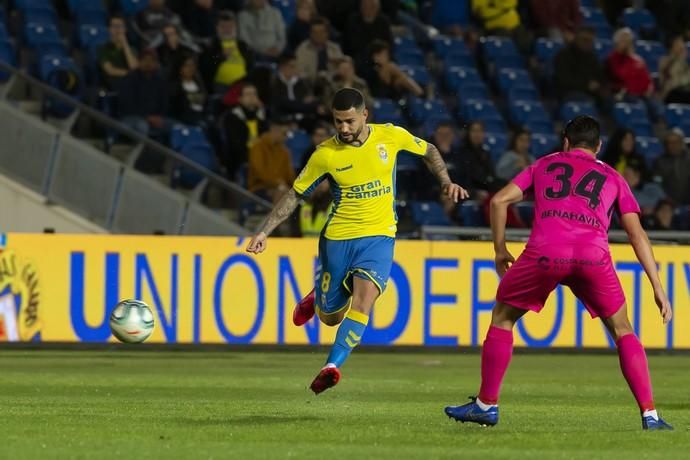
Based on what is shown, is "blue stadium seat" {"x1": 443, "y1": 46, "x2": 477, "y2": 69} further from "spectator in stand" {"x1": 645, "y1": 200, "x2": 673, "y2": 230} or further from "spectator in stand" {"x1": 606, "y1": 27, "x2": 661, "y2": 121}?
A: "spectator in stand" {"x1": 645, "y1": 200, "x2": 673, "y2": 230}

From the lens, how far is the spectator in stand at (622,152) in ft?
79.2

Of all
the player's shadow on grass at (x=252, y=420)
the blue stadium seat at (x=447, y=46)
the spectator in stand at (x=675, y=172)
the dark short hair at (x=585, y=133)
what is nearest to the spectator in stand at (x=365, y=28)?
the blue stadium seat at (x=447, y=46)

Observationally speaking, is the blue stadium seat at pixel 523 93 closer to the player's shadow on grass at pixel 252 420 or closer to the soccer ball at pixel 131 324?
the soccer ball at pixel 131 324

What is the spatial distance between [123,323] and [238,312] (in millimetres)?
5938

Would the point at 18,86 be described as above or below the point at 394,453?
above

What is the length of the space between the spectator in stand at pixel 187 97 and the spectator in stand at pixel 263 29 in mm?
1320

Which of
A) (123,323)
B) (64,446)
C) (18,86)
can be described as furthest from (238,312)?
(64,446)

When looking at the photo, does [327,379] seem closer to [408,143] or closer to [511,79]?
[408,143]

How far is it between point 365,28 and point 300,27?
3.11 feet

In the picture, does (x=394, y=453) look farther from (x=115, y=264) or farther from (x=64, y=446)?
(x=115, y=264)

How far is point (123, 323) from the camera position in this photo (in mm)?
14250

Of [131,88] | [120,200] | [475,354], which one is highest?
[131,88]

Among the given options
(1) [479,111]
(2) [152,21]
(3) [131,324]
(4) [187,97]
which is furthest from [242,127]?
(3) [131,324]

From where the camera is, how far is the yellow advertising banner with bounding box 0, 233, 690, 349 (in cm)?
1973
